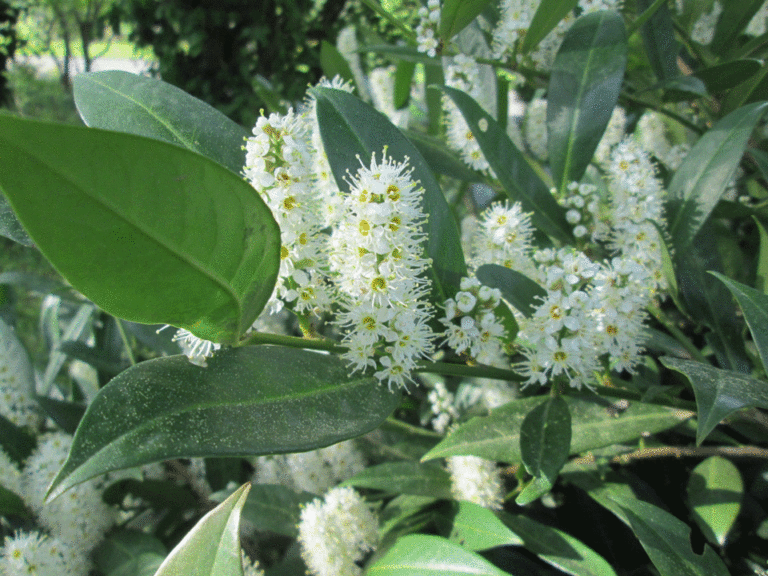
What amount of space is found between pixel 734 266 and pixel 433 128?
2.34 ft

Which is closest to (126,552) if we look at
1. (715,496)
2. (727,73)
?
(715,496)

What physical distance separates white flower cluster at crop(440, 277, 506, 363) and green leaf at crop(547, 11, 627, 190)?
350 mm

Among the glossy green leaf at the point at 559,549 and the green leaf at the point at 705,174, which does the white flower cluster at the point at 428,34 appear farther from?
the glossy green leaf at the point at 559,549

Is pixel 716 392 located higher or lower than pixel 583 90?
lower

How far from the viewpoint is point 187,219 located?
1.35ft

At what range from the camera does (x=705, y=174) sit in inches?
31.6

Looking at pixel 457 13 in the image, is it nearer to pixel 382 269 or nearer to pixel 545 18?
pixel 545 18

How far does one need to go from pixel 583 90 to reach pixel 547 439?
547 millimetres

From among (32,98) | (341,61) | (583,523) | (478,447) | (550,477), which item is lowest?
(32,98)

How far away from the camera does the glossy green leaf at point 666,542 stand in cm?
63

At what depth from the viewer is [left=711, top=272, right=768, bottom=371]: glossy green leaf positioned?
563mm

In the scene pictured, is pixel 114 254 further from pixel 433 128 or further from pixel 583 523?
pixel 433 128

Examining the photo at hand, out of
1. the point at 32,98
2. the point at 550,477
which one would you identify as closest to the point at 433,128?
the point at 550,477

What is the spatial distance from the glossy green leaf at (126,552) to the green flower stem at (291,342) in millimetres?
550
